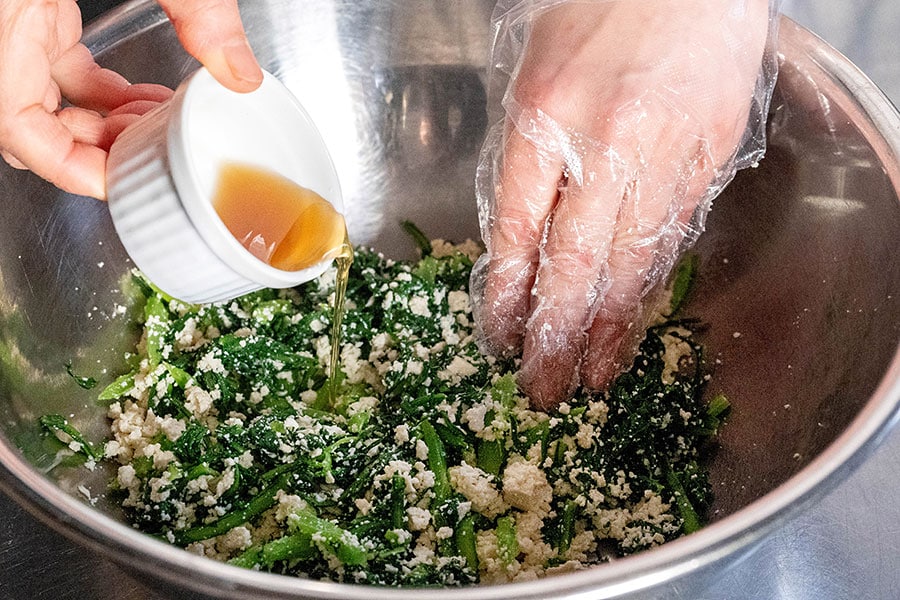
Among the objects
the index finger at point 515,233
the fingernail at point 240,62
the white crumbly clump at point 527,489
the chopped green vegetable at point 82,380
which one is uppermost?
the fingernail at point 240,62

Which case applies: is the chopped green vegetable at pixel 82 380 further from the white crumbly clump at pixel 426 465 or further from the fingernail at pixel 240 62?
the fingernail at pixel 240 62

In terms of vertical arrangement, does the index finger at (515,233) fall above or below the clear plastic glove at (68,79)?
below

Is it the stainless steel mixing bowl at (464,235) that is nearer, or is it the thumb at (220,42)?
the stainless steel mixing bowl at (464,235)

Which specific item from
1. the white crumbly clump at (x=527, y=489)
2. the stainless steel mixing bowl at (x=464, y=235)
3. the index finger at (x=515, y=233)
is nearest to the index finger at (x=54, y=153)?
the stainless steel mixing bowl at (x=464, y=235)

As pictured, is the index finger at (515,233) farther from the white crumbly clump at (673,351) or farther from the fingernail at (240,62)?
the fingernail at (240,62)

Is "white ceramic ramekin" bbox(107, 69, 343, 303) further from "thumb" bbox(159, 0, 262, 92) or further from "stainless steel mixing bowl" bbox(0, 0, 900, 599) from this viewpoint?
"stainless steel mixing bowl" bbox(0, 0, 900, 599)

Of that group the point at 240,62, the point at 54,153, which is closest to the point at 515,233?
the point at 240,62

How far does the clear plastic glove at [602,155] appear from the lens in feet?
4.10

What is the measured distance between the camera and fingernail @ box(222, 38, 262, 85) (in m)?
1.05

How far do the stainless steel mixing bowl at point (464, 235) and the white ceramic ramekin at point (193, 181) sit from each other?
297 millimetres

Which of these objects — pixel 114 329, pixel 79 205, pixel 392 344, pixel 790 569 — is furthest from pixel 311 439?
pixel 790 569

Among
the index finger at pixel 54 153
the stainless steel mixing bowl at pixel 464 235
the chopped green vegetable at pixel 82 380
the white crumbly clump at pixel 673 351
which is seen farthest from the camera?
the white crumbly clump at pixel 673 351

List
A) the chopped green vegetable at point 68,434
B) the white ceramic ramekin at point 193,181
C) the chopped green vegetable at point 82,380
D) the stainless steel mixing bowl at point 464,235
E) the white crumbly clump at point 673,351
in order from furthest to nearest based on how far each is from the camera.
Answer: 1. the white crumbly clump at point 673,351
2. the chopped green vegetable at point 82,380
3. the chopped green vegetable at point 68,434
4. the white ceramic ramekin at point 193,181
5. the stainless steel mixing bowl at point 464,235

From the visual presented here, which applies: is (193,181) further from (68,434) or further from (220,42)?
(68,434)
